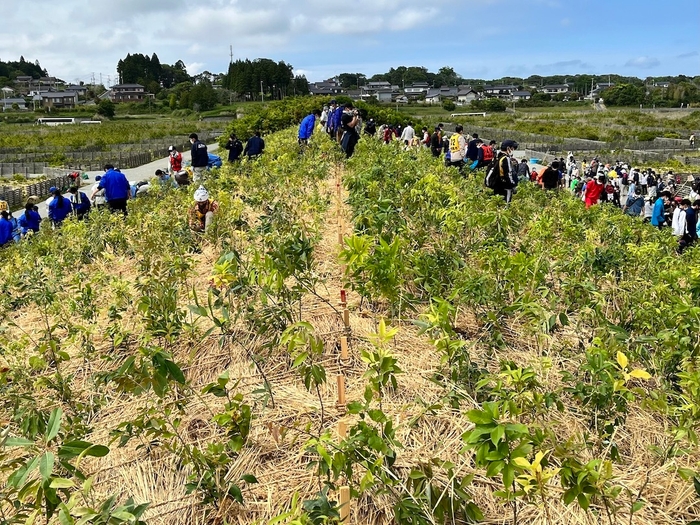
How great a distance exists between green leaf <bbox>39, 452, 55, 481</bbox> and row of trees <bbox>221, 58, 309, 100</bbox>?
264 ft

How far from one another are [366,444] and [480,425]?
0.55m

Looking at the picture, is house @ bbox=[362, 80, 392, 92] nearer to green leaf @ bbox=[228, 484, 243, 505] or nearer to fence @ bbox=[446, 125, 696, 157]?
fence @ bbox=[446, 125, 696, 157]

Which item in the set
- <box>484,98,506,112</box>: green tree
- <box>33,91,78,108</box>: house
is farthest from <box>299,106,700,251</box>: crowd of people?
<box>33,91,78,108</box>: house

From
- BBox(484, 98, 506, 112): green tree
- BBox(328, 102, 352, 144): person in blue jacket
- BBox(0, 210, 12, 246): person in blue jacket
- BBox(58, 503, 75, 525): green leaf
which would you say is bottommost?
BBox(0, 210, 12, 246): person in blue jacket

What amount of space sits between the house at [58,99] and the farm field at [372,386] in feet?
346

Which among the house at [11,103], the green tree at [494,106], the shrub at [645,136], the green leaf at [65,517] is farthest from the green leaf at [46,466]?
the house at [11,103]

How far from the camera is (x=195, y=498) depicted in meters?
2.50

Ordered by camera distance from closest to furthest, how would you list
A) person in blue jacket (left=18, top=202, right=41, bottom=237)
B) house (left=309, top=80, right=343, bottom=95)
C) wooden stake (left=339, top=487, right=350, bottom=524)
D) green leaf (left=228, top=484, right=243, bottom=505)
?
wooden stake (left=339, top=487, right=350, bottom=524) < green leaf (left=228, top=484, right=243, bottom=505) < person in blue jacket (left=18, top=202, right=41, bottom=237) < house (left=309, top=80, right=343, bottom=95)

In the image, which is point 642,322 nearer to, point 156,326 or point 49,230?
point 156,326

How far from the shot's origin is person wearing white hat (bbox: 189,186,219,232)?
20.4ft

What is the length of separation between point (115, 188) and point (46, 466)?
364 inches

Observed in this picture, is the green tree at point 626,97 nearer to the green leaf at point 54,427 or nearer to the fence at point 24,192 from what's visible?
the fence at point 24,192

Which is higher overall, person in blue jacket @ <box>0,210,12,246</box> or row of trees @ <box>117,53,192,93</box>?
row of trees @ <box>117,53,192,93</box>

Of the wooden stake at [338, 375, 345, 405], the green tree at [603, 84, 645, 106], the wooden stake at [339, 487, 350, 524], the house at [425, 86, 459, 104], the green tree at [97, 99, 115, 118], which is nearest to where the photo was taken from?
the wooden stake at [339, 487, 350, 524]
